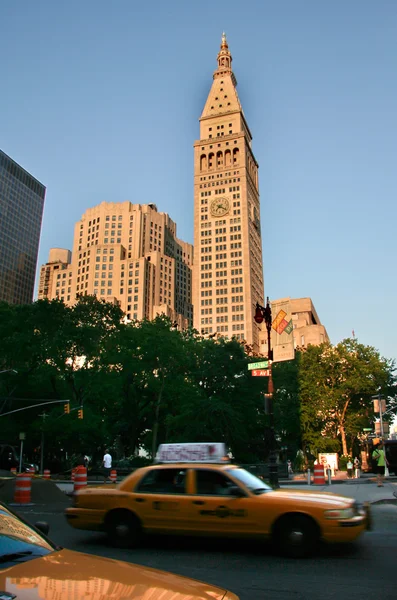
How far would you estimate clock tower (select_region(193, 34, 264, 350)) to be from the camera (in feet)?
446

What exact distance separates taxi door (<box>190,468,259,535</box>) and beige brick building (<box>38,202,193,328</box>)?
142349 mm

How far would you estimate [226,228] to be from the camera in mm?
141125

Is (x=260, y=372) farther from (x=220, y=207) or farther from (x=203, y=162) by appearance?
A: (x=203, y=162)

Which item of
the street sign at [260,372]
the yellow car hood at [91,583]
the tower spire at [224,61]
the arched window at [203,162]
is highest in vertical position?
the tower spire at [224,61]

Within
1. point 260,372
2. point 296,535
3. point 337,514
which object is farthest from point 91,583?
point 260,372

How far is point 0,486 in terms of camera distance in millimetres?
Answer: 16578

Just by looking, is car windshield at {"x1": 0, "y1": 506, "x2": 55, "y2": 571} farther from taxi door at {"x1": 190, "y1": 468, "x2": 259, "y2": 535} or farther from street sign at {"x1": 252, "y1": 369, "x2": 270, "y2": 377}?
street sign at {"x1": 252, "y1": 369, "x2": 270, "y2": 377}

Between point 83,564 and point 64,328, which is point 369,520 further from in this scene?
point 64,328

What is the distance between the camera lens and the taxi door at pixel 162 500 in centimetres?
862

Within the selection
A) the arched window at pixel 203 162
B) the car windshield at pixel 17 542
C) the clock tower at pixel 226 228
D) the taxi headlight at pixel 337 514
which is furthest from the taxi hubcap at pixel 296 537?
the arched window at pixel 203 162

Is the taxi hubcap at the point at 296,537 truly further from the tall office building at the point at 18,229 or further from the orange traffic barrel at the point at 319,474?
the tall office building at the point at 18,229

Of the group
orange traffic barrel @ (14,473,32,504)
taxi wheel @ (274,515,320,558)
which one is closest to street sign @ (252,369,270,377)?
orange traffic barrel @ (14,473,32,504)

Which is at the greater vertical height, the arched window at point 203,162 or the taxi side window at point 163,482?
the arched window at point 203,162

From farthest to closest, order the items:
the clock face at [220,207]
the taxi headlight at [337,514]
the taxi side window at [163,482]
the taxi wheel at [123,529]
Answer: the clock face at [220,207] < the taxi side window at [163,482] < the taxi wheel at [123,529] < the taxi headlight at [337,514]
